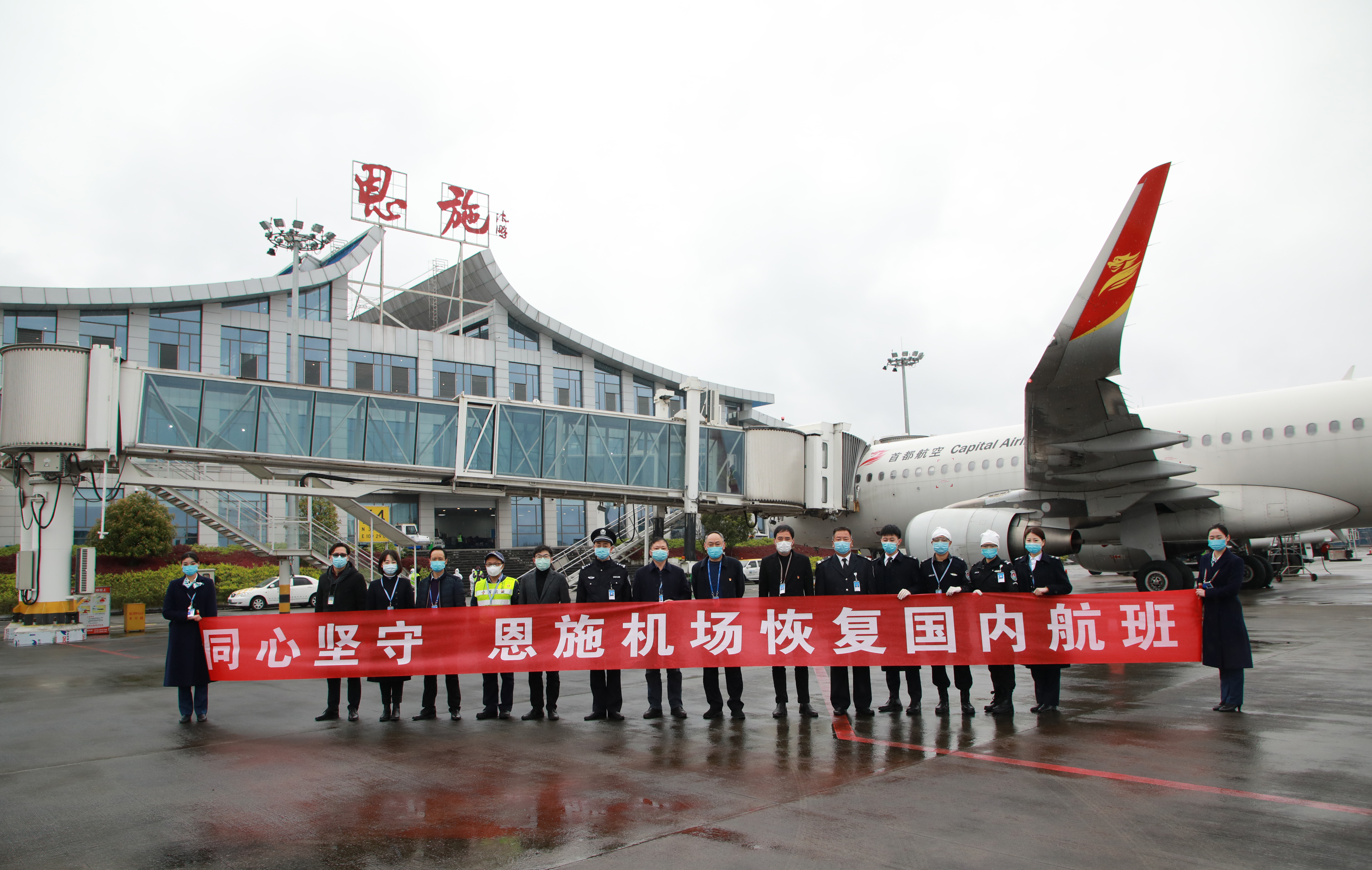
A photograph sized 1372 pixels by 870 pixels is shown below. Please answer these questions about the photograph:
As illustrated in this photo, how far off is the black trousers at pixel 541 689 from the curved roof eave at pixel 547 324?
120ft

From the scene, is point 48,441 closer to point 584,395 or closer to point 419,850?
point 419,850

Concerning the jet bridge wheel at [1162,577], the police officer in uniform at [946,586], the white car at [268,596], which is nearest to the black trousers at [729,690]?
the police officer in uniform at [946,586]

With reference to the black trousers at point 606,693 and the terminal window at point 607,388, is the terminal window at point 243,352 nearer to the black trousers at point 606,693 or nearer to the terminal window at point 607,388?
the terminal window at point 607,388

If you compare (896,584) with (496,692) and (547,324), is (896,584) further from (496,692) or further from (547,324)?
(547,324)

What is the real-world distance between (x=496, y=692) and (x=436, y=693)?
776 millimetres

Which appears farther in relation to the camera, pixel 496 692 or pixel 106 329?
pixel 106 329

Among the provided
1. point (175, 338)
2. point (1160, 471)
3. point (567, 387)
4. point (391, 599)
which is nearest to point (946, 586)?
point (391, 599)

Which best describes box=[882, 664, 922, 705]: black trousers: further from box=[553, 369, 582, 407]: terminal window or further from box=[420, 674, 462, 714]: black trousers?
box=[553, 369, 582, 407]: terminal window

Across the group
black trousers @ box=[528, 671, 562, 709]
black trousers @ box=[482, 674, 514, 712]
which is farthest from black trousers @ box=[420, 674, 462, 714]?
black trousers @ box=[528, 671, 562, 709]

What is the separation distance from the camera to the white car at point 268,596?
102 feet

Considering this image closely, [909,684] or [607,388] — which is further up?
[607,388]

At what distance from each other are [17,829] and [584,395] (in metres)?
49.1

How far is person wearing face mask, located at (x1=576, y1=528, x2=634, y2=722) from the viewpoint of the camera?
28.9ft

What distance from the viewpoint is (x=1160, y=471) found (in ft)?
54.0
